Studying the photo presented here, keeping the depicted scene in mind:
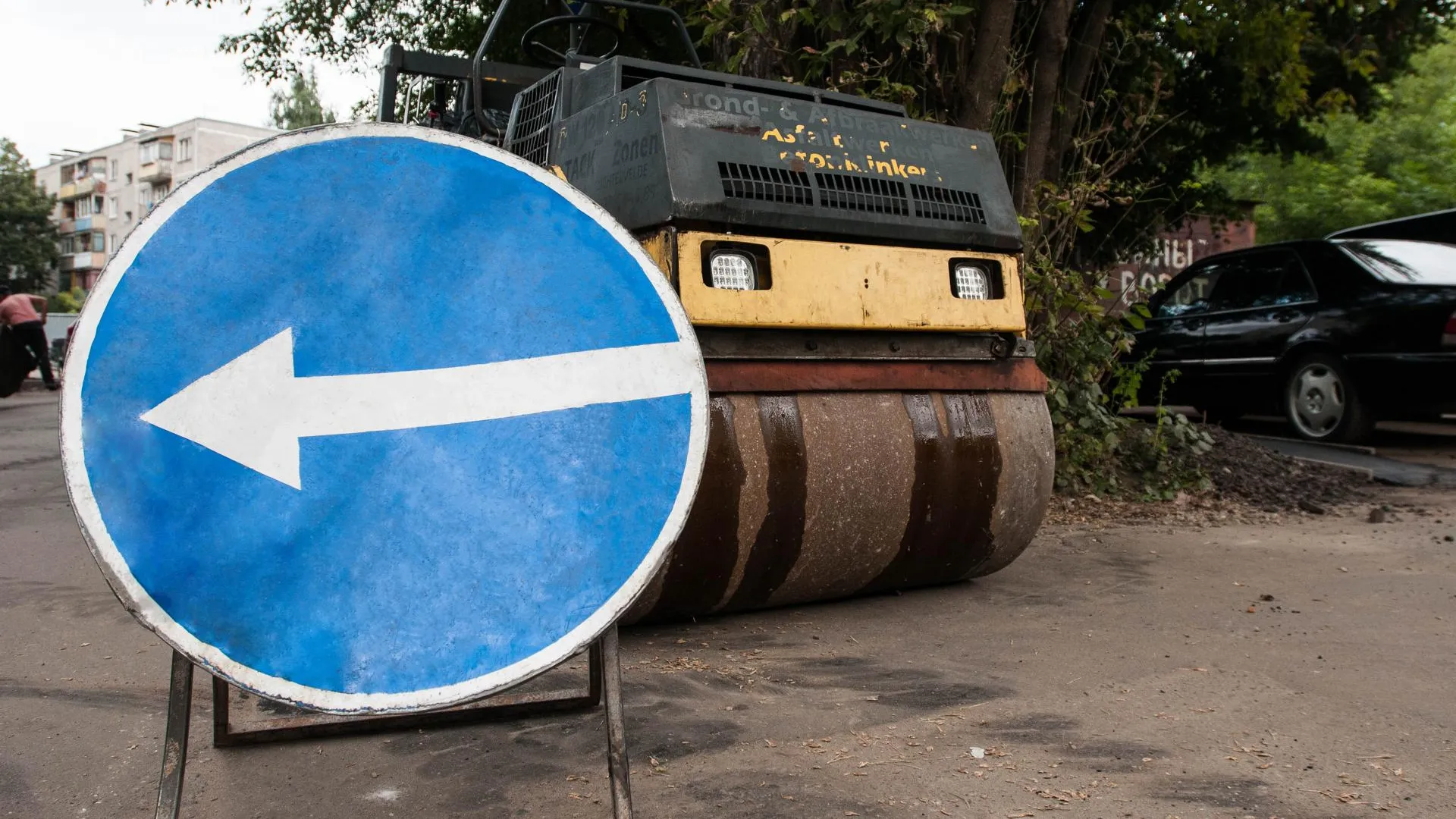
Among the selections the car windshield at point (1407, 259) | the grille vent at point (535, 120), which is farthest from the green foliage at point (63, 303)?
the grille vent at point (535, 120)

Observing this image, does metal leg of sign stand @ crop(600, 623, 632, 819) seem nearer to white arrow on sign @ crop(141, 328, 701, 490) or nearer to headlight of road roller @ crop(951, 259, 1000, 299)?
white arrow on sign @ crop(141, 328, 701, 490)

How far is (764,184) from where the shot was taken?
3.88 metres

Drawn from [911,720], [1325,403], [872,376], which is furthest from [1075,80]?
[911,720]

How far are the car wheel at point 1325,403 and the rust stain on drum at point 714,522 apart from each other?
649 centimetres

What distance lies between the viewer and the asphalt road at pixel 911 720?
2.59 meters

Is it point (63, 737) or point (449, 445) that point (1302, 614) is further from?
point (63, 737)

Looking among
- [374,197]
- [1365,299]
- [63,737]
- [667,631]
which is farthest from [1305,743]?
[1365,299]

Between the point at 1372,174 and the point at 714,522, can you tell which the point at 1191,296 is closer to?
the point at 714,522

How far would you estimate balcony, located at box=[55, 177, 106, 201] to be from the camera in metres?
101

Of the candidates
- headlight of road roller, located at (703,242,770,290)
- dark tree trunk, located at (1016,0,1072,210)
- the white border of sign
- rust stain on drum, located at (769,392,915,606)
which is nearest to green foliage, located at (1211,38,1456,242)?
dark tree trunk, located at (1016,0,1072,210)

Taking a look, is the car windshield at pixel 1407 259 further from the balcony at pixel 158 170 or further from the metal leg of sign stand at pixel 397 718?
the balcony at pixel 158 170

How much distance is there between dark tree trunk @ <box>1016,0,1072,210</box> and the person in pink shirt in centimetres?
1289

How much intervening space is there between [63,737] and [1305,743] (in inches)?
119

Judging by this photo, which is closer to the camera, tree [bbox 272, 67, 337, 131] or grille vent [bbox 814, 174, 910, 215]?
grille vent [bbox 814, 174, 910, 215]
